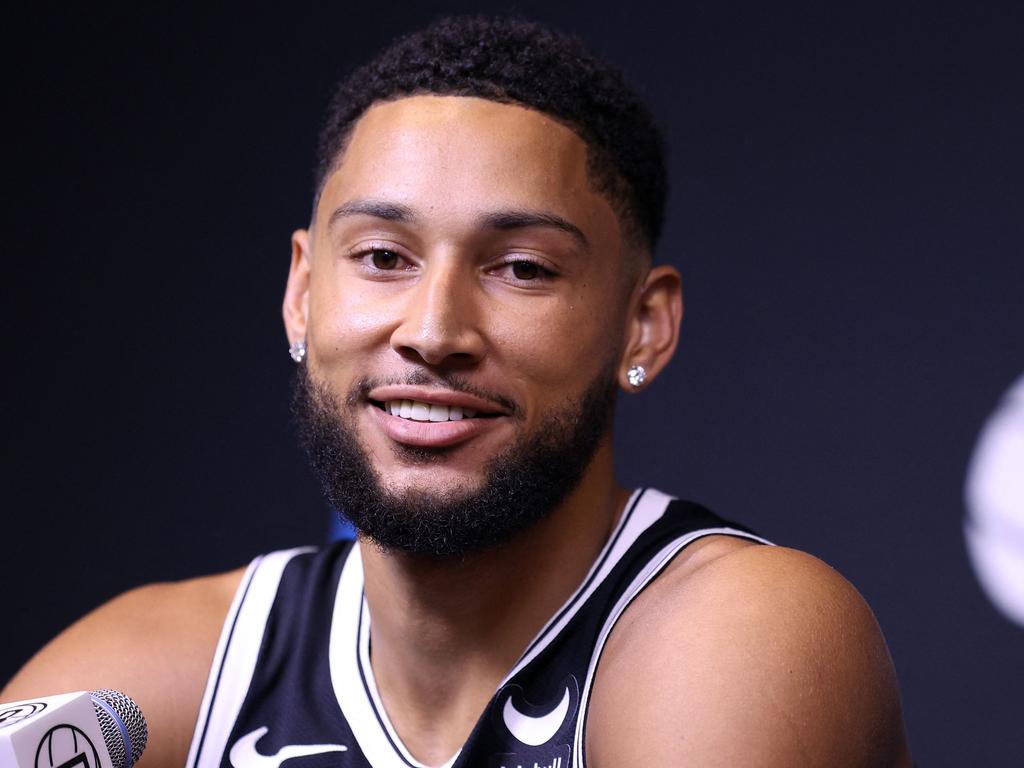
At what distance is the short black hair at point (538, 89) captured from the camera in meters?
1.50

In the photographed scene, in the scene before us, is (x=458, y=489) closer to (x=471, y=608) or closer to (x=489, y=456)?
(x=489, y=456)

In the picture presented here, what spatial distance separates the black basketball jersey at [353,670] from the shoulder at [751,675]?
8 cm

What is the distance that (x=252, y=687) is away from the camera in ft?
5.08

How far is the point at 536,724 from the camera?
1.36 m

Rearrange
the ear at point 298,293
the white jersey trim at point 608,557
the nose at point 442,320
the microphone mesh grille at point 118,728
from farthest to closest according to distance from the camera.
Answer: the ear at point 298,293 → the white jersey trim at point 608,557 → the nose at point 442,320 → the microphone mesh grille at point 118,728

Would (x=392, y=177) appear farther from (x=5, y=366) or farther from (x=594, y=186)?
(x=5, y=366)

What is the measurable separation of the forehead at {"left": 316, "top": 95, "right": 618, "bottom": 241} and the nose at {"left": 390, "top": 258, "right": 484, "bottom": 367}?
0.07 meters

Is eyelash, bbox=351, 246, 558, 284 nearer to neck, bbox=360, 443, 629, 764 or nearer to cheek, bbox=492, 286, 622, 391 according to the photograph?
cheek, bbox=492, 286, 622, 391

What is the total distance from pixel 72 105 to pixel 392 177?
194 centimetres

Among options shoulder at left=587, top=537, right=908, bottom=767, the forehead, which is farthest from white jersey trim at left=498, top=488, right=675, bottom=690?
the forehead

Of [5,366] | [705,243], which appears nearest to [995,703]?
[705,243]

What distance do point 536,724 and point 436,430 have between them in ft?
1.04

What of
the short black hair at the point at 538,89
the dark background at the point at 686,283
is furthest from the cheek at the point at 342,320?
the dark background at the point at 686,283

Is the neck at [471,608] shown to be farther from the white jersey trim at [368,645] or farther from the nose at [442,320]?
the nose at [442,320]
